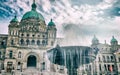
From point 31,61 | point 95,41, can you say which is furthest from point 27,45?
point 95,41

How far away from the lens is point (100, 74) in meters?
33.1

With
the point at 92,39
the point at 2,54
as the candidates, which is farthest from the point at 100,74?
the point at 2,54

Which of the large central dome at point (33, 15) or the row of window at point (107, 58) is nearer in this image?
the large central dome at point (33, 15)

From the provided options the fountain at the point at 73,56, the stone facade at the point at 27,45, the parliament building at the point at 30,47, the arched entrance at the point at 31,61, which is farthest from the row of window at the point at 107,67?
the fountain at the point at 73,56

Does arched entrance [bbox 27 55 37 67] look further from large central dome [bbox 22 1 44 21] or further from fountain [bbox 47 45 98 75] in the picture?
fountain [bbox 47 45 98 75]

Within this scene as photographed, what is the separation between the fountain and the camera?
1048cm

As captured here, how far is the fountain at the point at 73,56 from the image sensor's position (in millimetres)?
10477

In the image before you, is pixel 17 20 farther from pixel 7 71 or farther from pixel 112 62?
pixel 112 62

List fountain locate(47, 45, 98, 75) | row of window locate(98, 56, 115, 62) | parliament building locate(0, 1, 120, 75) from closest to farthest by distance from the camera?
fountain locate(47, 45, 98, 75), parliament building locate(0, 1, 120, 75), row of window locate(98, 56, 115, 62)

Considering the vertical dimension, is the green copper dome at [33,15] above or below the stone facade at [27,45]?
above

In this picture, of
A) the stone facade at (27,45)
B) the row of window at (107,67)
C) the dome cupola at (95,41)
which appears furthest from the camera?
the dome cupola at (95,41)

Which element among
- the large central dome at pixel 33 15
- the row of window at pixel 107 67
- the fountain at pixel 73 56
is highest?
the large central dome at pixel 33 15

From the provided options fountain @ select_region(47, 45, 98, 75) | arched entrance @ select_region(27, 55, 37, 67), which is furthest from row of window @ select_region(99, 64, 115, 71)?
fountain @ select_region(47, 45, 98, 75)

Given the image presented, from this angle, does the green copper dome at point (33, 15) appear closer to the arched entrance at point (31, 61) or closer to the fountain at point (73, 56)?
the arched entrance at point (31, 61)
